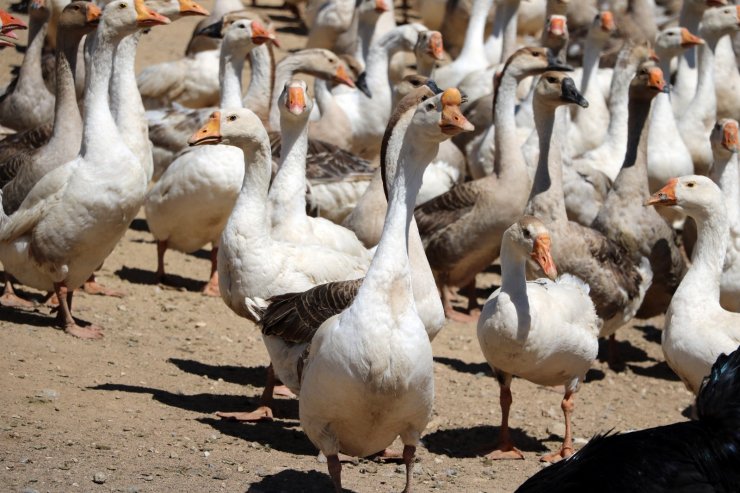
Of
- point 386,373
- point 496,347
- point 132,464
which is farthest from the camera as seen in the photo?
point 496,347

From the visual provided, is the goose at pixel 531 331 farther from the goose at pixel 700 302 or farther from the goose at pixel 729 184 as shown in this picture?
the goose at pixel 729 184

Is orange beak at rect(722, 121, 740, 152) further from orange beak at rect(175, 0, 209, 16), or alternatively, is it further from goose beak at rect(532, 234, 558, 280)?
orange beak at rect(175, 0, 209, 16)

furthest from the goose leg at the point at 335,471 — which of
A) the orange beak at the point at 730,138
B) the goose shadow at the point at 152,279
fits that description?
the orange beak at the point at 730,138

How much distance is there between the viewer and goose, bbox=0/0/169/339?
26.2ft

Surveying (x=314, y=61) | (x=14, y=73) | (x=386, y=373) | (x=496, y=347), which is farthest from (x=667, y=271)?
(x=14, y=73)

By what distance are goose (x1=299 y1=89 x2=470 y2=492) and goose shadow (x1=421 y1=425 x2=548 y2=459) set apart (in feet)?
4.64

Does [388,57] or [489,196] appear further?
[388,57]

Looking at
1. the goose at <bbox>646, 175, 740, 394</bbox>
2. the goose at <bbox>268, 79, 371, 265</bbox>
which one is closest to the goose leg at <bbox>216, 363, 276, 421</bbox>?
the goose at <bbox>268, 79, 371, 265</bbox>

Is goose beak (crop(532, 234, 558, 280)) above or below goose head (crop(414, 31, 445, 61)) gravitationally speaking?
above

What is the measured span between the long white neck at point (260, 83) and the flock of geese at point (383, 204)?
0.07 feet

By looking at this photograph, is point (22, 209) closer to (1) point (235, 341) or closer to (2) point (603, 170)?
(1) point (235, 341)

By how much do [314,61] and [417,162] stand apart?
19.4 ft

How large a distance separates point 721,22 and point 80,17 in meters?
7.66

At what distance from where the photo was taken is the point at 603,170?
38.2 ft
